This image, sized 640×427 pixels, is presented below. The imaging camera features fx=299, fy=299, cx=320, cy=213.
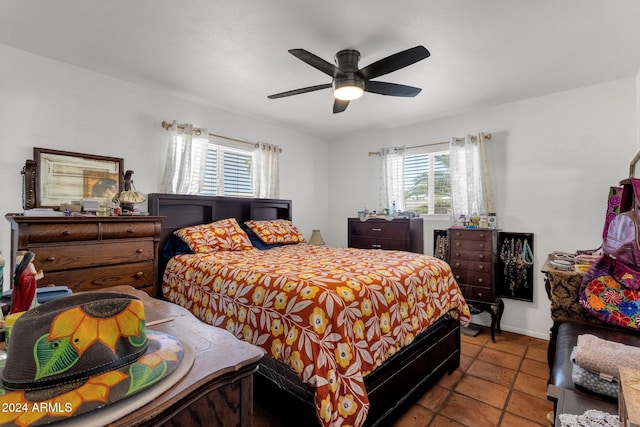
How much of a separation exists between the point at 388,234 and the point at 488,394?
1979 millimetres

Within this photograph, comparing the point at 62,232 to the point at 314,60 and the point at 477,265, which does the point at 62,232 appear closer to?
the point at 314,60

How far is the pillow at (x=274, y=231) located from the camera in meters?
3.44

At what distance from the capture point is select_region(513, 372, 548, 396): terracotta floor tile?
85.3 inches

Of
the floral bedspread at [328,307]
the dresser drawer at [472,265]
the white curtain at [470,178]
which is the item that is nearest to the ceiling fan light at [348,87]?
the floral bedspread at [328,307]

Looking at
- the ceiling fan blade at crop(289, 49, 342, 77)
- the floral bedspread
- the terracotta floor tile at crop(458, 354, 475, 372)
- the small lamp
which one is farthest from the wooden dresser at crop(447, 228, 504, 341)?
the ceiling fan blade at crop(289, 49, 342, 77)

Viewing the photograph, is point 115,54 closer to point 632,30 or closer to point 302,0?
point 302,0

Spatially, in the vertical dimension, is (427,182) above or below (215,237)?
above

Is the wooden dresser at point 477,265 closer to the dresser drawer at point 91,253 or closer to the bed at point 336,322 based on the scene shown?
the bed at point 336,322

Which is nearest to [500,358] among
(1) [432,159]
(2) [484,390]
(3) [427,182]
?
(2) [484,390]

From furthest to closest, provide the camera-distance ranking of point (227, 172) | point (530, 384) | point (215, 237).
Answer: point (227, 172)
point (215, 237)
point (530, 384)

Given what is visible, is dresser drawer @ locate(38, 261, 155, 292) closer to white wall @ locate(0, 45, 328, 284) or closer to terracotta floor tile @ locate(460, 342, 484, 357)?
white wall @ locate(0, 45, 328, 284)

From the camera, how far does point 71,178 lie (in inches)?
101

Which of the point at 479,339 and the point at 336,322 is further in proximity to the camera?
the point at 479,339

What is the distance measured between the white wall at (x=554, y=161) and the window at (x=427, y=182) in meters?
0.25
